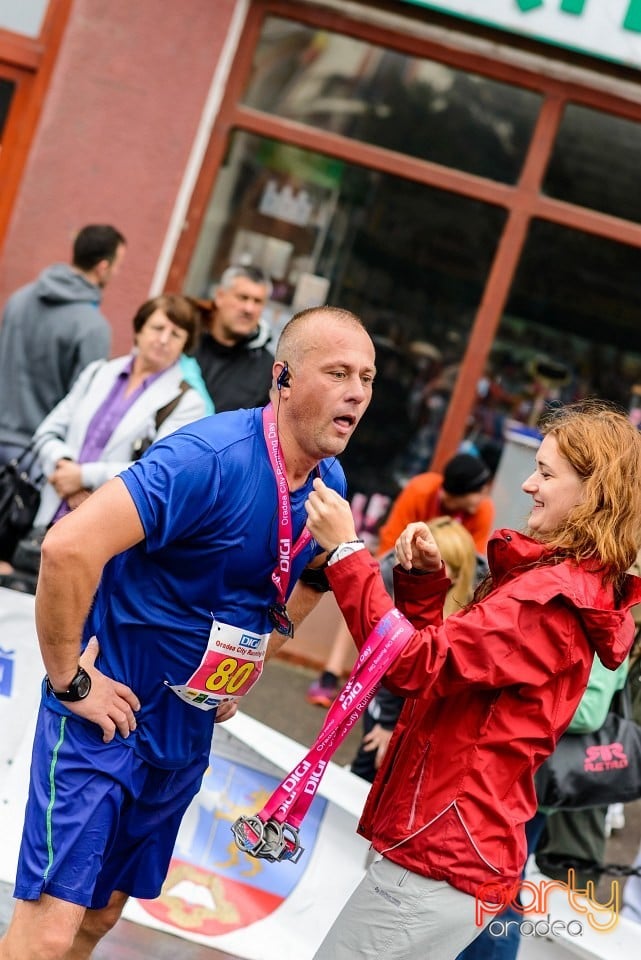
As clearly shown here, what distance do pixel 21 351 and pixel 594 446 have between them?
3.71m

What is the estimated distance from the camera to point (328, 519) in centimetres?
295

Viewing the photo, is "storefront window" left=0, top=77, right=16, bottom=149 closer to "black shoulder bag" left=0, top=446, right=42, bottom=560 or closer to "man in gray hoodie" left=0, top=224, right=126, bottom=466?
"man in gray hoodie" left=0, top=224, right=126, bottom=466

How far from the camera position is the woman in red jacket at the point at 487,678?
9.55 feet

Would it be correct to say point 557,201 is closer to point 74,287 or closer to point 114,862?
point 74,287

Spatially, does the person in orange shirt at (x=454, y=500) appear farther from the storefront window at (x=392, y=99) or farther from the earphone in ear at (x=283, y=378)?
the earphone in ear at (x=283, y=378)

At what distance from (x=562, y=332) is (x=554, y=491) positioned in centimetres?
534

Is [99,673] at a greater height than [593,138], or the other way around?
[593,138]

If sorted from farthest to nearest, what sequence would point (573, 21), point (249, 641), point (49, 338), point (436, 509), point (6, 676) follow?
point (573, 21)
point (436, 509)
point (49, 338)
point (6, 676)
point (249, 641)

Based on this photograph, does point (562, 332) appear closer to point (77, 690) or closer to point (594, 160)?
point (594, 160)

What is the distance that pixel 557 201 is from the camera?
7.59 meters

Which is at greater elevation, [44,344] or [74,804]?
[44,344]

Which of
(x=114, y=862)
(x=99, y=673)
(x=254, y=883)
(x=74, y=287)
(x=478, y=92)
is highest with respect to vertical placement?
(x=478, y=92)

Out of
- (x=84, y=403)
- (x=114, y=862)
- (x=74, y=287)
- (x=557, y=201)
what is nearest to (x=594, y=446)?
(x=114, y=862)

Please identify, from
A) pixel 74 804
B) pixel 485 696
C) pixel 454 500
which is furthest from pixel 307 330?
pixel 454 500
